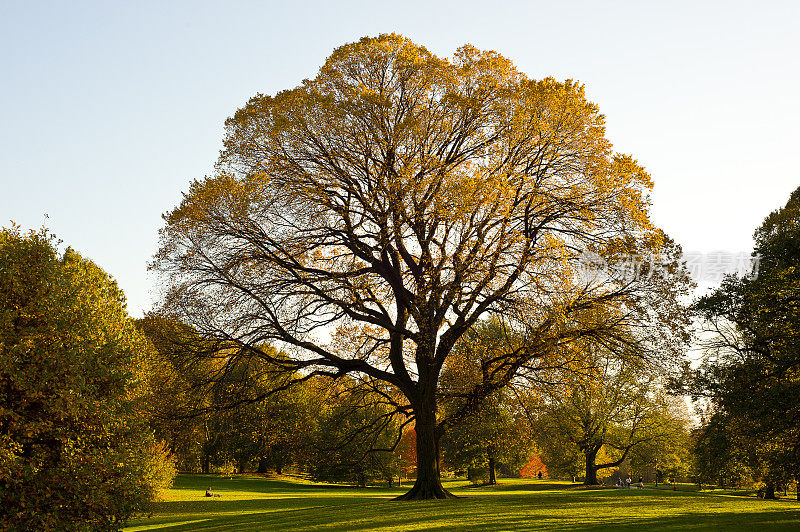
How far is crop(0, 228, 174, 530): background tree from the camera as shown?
1422cm

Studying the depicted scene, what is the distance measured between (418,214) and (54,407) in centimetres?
1367

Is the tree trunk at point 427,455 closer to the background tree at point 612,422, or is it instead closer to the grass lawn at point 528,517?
the grass lawn at point 528,517

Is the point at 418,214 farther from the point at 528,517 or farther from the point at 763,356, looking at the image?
the point at 763,356

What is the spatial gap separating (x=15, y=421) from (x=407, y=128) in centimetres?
1653

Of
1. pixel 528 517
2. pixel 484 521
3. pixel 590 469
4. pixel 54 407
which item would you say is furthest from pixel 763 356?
pixel 54 407

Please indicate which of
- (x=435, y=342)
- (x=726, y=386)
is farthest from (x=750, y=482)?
(x=435, y=342)

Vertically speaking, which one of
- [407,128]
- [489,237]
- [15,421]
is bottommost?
[15,421]

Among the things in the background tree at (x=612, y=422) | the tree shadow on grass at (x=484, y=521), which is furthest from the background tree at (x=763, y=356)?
the background tree at (x=612, y=422)

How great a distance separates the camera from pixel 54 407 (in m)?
14.6

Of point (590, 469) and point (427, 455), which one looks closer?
point (427, 455)

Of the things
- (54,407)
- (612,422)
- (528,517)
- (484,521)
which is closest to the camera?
(54,407)

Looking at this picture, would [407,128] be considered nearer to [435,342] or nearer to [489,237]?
[489,237]

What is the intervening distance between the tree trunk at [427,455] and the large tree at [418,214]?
0.06m

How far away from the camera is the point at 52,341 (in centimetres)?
1567
